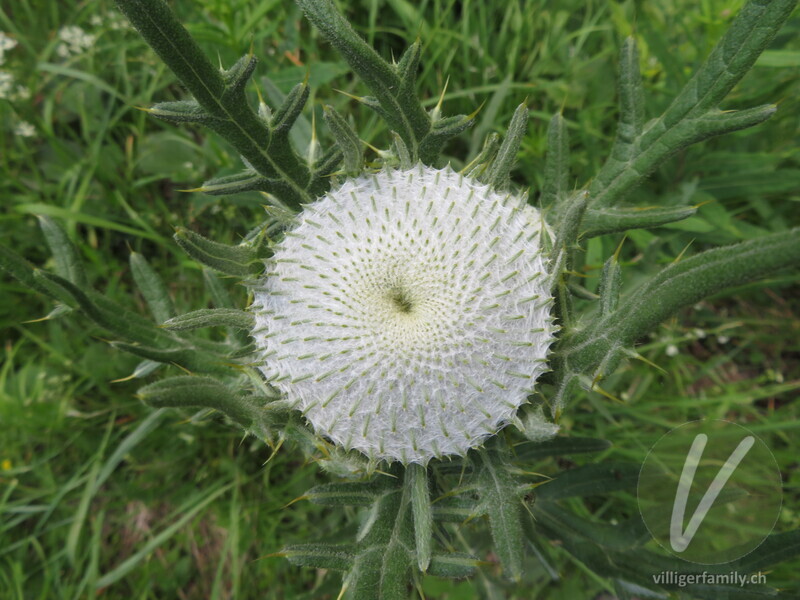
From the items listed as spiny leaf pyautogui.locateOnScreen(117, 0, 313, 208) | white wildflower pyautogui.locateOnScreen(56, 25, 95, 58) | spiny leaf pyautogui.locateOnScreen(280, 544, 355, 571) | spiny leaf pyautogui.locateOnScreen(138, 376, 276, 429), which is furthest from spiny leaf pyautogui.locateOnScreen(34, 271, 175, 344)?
white wildflower pyautogui.locateOnScreen(56, 25, 95, 58)

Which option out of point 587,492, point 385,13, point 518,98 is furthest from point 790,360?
point 385,13

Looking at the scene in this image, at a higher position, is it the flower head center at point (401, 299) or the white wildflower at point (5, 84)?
the white wildflower at point (5, 84)

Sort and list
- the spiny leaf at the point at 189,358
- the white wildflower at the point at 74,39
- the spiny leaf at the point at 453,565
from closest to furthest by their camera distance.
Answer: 1. the spiny leaf at the point at 453,565
2. the spiny leaf at the point at 189,358
3. the white wildflower at the point at 74,39

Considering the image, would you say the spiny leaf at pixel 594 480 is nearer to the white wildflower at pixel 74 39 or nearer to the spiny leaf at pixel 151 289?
the spiny leaf at pixel 151 289

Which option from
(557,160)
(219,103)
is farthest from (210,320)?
(557,160)

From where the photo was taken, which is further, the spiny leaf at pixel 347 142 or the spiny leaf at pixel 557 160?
the spiny leaf at pixel 557 160

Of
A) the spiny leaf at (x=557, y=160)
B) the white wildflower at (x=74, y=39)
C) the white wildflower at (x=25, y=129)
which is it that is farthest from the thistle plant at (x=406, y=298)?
the white wildflower at (x=74, y=39)
